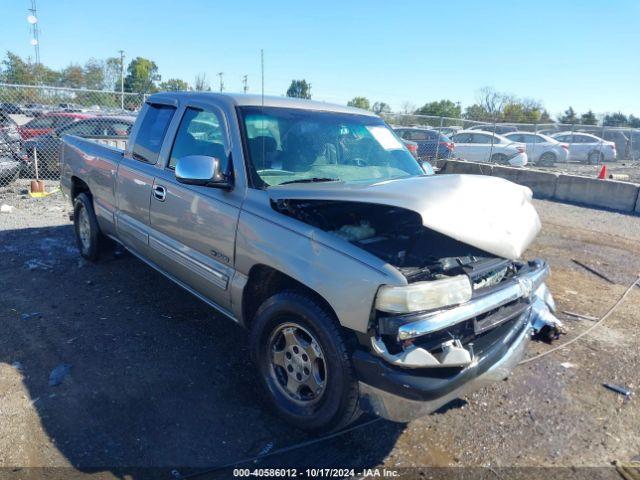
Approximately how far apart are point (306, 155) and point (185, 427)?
6.78 feet

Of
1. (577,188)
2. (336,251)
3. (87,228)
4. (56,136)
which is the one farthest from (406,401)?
(56,136)

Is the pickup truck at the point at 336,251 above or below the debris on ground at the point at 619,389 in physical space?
above

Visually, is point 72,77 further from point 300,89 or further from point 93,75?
point 300,89

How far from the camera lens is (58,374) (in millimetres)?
3574

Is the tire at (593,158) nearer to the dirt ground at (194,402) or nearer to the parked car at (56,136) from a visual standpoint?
the dirt ground at (194,402)

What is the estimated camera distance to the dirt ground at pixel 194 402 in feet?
9.42

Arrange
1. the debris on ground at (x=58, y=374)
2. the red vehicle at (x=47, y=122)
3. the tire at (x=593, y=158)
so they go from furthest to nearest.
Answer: the tire at (x=593, y=158) → the red vehicle at (x=47, y=122) → the debris on ground at (x=58, y=374)

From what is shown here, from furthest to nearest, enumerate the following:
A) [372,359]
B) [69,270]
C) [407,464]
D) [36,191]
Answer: [36,191] → [69,270] → [407,464] → [372,359]

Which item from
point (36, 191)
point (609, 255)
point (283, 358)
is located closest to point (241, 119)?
point (283, 358)

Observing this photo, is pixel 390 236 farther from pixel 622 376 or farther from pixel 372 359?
pixel 622 376

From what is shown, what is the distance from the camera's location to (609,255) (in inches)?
291

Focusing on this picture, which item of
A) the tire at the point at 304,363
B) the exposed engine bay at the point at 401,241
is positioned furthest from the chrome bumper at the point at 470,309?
the tire at the point at 304,363

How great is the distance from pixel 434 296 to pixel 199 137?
243 cm

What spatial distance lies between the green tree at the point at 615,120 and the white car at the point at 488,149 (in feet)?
95.2
